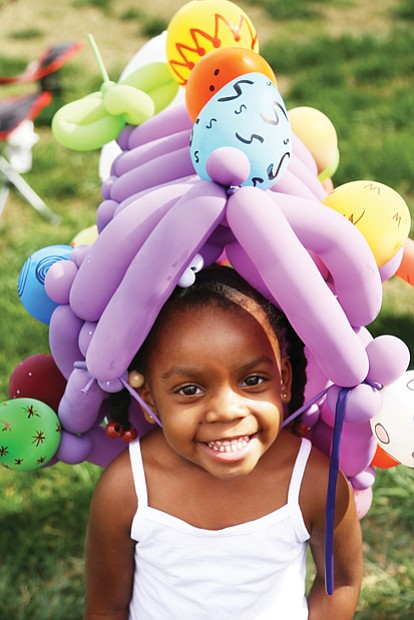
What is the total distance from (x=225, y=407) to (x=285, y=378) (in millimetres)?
187

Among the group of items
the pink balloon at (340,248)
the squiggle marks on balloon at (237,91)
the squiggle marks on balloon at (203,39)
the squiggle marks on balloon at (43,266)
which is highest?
the squiggle marks on balloon at (237,91)

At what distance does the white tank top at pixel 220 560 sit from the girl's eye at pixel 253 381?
232mm

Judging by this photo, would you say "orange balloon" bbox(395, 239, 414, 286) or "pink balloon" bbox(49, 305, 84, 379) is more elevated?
"pink balloon" bbox(49, 305, 84, 379)

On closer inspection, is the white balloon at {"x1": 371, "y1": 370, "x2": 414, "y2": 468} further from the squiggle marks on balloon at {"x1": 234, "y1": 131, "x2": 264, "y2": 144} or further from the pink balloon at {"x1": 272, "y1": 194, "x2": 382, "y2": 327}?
the squiggle marks on balloon at {"x1": 234, "y1": 131, "x2": 264, "y2": 144}

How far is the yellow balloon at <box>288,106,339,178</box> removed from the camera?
6.42 ft

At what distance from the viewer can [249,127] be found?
1.45 metres

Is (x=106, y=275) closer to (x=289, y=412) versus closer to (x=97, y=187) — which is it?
(x=289, y=412)

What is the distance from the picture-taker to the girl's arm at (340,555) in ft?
5.61

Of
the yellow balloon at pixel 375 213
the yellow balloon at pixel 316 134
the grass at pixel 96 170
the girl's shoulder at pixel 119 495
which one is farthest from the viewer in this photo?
the grass at pixel 96 170

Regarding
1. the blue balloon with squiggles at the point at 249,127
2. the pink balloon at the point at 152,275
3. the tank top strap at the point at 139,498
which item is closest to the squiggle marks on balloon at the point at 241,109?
the blue balloon with squiggles at the point at 249,127

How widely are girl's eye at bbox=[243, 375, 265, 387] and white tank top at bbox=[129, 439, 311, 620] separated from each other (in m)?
0.23

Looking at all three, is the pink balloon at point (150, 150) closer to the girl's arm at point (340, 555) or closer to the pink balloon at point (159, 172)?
the pink balloon at point (159, 172)

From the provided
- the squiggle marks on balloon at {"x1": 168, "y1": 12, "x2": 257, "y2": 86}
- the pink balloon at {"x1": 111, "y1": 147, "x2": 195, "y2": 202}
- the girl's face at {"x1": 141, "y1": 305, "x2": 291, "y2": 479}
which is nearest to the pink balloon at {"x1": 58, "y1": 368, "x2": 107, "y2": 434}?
the girl's face at {"x1": 141, "y1": 305, "x2": 291, "y2": 479}

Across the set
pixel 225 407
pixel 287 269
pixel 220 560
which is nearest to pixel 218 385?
pixel 225 407
